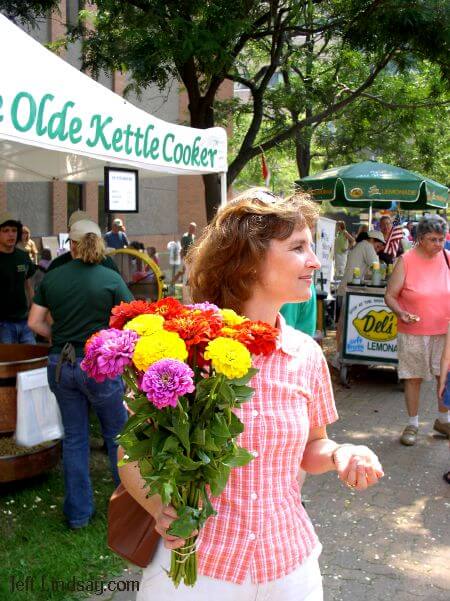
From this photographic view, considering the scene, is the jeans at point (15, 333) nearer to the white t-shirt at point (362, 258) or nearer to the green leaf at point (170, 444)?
the white t-shirt at point (362, 258)

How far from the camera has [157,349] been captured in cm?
152

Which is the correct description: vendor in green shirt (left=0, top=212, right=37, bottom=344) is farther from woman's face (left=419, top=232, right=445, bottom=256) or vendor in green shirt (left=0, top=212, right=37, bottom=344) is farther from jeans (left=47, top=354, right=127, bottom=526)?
woman's face (left=419, top=232, right=445, bottom=256)

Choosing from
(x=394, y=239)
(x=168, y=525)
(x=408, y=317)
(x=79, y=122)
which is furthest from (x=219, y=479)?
(x=394, y=239)

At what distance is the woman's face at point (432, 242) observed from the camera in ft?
20.3

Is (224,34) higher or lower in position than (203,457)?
higher

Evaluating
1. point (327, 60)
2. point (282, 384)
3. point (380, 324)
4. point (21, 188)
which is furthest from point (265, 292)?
point (21, 188)

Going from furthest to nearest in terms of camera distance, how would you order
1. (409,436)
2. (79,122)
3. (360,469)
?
(409,436) → (79,122) → (360,469)

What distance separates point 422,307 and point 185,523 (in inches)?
201

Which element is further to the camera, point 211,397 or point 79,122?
point 79,122

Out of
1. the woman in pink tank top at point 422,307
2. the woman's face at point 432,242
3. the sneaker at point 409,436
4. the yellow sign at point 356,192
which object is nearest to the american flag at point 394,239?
the yellow sign at point 356,192

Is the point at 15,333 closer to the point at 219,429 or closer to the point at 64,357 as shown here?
the point at 64,357

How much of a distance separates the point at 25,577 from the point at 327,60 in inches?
538

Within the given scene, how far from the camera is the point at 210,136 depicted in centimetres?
607

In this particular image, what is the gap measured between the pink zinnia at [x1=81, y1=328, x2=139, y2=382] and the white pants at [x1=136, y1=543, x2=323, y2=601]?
1.82 ft
